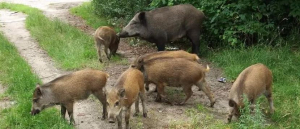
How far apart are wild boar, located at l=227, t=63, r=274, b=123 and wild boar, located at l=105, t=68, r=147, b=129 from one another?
1555 millimetres

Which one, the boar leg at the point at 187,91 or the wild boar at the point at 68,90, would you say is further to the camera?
the boar leg at the point at 187,91

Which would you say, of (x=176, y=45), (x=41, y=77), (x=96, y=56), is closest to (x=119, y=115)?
(x=41, y=77)

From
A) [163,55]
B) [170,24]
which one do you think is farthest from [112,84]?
[170,24]

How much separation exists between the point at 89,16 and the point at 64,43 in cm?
491

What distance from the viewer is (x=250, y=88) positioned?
6.59m

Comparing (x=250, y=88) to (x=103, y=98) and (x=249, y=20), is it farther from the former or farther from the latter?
(x=249, y=20)

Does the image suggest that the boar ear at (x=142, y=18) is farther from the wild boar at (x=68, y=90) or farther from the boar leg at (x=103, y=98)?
the boar leg at (x=103, y=98)

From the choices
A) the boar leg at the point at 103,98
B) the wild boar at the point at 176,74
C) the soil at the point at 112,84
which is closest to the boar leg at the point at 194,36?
the soil at the point at 112,84

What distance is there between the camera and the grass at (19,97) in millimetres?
6738

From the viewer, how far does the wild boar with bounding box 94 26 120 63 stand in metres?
10.5

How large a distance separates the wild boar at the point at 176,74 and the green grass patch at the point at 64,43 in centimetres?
267

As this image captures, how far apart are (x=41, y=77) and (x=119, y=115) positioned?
152 inches

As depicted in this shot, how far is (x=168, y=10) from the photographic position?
11.0m

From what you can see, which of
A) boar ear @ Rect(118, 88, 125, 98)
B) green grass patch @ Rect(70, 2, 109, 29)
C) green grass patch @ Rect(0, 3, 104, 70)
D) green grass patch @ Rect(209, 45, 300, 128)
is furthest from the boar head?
boar ear @ Rect(118, 88, 125, 98)
